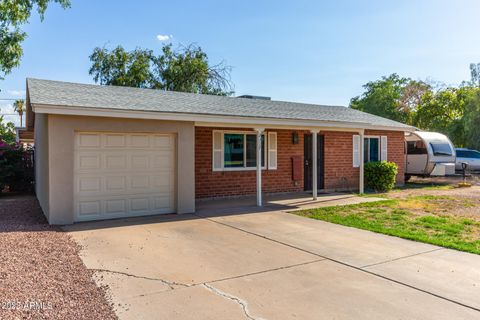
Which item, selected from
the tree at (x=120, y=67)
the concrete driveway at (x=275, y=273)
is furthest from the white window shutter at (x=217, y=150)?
the tree at (x=120, y=67)

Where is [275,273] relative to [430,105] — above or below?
below

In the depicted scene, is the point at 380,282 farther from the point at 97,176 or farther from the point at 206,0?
the point at 206,0

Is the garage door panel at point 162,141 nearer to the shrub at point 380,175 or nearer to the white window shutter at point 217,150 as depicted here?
the white window shutter at point 217,150

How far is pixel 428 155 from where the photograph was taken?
1723cm

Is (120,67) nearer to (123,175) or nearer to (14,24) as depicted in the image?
(14,24)

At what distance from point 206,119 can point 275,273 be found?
5.35 meters

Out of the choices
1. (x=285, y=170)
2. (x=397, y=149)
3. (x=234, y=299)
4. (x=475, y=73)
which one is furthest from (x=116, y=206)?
(x=475, y=73)

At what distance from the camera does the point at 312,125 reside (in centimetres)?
1152

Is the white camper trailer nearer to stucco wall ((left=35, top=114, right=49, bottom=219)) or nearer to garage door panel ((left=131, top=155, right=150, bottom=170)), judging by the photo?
garage door panel ((left=131, top=155, right=150, bottom=170))

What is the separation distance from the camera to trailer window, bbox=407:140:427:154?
17477 mm

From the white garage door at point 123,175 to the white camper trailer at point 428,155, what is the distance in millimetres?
12829

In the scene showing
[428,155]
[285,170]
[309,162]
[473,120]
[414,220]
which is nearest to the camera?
[414,220]

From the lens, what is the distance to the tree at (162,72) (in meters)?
30.0

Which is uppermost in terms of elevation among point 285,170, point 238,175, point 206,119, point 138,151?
point 206,119
